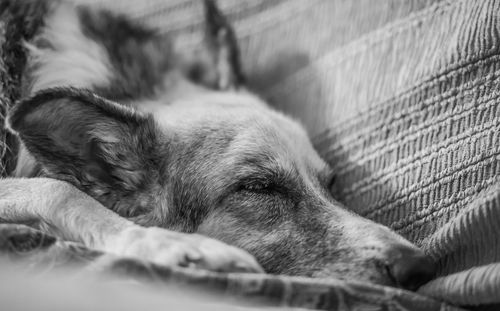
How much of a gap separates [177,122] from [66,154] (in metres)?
0.37

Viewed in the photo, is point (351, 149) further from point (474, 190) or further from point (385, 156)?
point (474, 190)

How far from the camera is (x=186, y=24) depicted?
2523 millimetres

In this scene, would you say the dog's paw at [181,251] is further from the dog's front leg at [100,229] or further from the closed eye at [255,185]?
the closed eye at [255,185]

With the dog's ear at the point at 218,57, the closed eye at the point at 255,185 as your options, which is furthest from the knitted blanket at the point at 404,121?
the closed eye at the point at 255,185

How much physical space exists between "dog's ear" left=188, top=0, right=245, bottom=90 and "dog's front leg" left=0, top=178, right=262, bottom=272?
104 cm

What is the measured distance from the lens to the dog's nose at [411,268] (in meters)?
1.27

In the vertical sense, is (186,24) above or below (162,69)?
above

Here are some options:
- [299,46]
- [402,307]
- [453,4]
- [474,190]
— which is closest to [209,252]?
[402,307]

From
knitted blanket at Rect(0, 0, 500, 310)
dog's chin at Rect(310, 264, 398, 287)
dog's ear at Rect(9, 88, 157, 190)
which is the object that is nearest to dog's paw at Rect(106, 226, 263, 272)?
knitted blanket at Rect(0, 0, 500, 310)

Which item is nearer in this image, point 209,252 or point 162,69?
point 209,252

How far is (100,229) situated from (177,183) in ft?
1.13

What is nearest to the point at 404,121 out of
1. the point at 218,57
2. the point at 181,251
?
the point at 181,251

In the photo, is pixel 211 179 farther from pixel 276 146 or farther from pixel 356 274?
pixel 356 274

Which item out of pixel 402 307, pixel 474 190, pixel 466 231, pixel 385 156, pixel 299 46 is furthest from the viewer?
pixel 299 46
